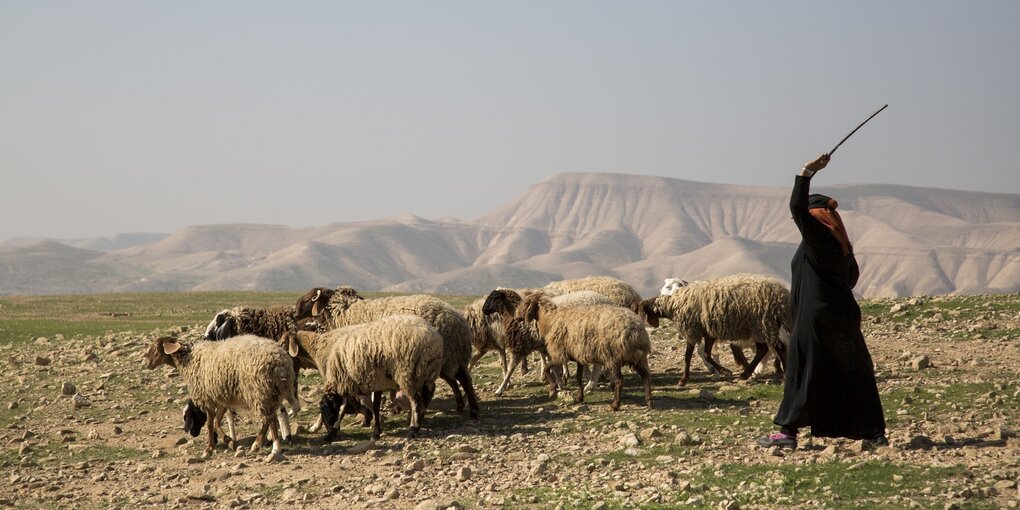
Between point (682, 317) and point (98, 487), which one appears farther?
point (682, 317)

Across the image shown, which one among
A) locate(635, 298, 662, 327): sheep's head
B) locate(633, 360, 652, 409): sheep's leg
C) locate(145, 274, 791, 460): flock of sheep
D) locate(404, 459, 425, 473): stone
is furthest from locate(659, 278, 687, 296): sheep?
locate(404, 459, 425, 473): stone

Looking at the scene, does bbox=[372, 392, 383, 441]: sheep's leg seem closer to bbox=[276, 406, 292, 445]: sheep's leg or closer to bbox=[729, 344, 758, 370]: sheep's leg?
bbox=[276, 406, 292, 445]: sheep's leg

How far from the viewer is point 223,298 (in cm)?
5500

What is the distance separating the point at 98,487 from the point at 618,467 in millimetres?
5845

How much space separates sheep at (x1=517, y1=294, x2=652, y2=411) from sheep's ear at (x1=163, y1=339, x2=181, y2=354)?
213 inches

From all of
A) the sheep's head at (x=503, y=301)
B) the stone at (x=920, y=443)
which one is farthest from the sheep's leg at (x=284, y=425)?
the stone at (x=920, y=443)

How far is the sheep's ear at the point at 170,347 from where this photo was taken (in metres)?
13.3

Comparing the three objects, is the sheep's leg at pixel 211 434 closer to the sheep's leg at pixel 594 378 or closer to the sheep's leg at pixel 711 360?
the sheep's leg at pixel 594 378

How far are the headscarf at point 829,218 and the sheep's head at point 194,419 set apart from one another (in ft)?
28.1

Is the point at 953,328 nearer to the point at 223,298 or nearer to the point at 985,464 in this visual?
the point at 985,464

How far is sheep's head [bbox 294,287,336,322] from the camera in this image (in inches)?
636

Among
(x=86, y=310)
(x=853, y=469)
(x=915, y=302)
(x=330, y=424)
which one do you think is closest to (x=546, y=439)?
(x=330, y=424)

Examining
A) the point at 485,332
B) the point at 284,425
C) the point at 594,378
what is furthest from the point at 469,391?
the point at 485,332

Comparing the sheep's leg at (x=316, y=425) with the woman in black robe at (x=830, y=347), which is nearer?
the woman in black robe at (x=830, y=347)
